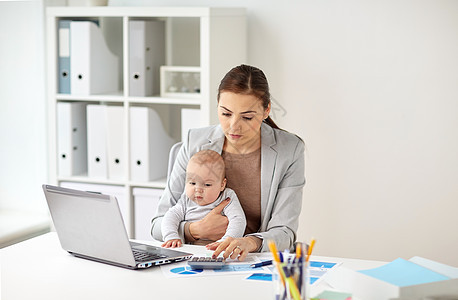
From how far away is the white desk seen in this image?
4.96 ft

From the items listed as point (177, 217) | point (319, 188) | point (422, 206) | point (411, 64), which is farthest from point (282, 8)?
point (177, 217)

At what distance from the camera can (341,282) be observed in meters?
1.51

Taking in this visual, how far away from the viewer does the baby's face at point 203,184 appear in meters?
2.09

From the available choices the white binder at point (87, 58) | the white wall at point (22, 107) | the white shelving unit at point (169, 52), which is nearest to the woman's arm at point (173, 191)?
the white shelving unit at point (169, 52)

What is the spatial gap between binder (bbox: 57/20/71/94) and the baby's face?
4.54 feet

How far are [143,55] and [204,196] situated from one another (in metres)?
1.23

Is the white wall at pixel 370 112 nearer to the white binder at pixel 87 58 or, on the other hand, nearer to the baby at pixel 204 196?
the white binder at pixel 87 58

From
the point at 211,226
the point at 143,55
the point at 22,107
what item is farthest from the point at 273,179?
the point at 22,107

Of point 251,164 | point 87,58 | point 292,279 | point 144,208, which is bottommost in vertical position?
point 144,208

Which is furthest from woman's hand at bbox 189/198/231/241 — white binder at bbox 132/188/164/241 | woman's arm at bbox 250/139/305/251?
white binder at bbox 132/188/164/241

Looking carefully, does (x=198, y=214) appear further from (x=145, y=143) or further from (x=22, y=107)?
(x=22, y=107)

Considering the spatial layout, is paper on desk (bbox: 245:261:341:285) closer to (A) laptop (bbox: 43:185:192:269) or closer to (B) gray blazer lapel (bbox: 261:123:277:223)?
(A) laptop (bbox: 43:185:192:269)

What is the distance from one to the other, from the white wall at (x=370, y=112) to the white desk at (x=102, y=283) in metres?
1.37

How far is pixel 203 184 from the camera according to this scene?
82.4 inches
